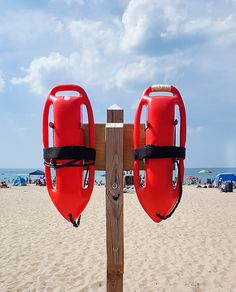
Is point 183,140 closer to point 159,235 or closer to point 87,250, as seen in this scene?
point 87,250

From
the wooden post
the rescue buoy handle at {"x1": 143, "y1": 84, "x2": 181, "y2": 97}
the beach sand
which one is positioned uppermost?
the rescue buoy handle at {"x1": 143, "y1": 84, "x2": 181, "y2": 97}

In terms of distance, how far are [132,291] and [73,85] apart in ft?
12.1

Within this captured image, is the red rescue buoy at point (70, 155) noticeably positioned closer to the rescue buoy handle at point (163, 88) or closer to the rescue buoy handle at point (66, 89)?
the rescue buoy handle at point (66, 89)

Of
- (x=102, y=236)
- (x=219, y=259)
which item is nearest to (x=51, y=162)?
(x=219, y=259)

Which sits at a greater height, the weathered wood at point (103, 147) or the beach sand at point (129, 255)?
the weathered wood at point (103, 147)

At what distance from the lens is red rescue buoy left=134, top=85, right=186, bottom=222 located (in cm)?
207

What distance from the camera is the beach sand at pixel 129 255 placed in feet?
17.1

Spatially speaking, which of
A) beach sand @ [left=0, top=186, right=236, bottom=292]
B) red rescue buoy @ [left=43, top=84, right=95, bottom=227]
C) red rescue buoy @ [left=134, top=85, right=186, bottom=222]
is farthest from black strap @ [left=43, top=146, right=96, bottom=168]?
beach sand @ [left=0, top=186, right=236, bottom=292]

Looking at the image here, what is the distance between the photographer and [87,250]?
23.1 ft

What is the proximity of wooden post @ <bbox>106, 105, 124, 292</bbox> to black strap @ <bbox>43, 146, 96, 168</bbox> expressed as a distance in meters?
0.11

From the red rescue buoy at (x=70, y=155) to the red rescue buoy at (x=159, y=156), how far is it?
0.31m

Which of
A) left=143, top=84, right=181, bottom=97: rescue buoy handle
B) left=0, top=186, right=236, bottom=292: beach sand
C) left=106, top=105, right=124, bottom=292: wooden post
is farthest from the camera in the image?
left=0, top=186, right=236, bottom=292: beach sand

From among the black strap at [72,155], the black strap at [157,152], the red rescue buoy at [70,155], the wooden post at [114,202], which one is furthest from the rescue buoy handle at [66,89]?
the black strap at [157,152]

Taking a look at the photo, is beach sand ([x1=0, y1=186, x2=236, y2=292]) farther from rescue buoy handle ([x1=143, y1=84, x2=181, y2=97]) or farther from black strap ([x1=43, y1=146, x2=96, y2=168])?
rescue buoy handle ([x1=143, y1=84, x2=181, y2=97])
